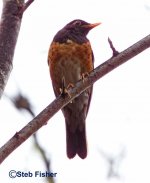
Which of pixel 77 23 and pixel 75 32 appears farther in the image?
pixel 77 23

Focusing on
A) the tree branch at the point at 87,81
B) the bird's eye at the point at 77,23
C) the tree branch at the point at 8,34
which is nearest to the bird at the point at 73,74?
the bird's eye at the point at 77,23

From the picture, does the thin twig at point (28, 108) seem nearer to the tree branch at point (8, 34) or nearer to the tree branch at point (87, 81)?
the tree branch at point (87, 81)

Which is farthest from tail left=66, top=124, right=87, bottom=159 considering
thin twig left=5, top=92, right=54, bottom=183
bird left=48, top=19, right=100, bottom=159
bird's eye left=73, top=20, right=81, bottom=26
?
thin twig left=5, top=92, right=54, bottom=183

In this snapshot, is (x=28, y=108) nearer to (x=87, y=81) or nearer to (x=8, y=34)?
(x=87, y=81)

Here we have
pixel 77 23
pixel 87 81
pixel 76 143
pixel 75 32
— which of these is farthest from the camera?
pixel 77 23

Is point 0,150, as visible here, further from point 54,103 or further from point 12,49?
point 12,49

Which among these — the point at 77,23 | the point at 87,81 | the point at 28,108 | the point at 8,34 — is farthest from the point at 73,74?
the point at 28,108

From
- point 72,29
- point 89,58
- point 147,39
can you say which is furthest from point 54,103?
point 72,29

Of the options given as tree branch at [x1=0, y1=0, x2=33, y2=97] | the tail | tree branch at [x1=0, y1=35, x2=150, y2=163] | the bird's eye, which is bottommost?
tree branch at [x1=0, y1=35, x2=150, y2=163]

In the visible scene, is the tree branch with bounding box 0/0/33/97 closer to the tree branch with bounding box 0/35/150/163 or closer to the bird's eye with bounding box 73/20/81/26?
the tree branch with bounding box 0/35/150/163
